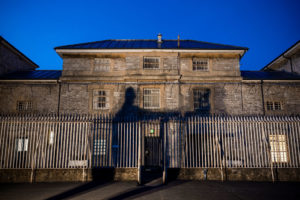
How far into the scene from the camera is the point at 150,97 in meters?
14.6

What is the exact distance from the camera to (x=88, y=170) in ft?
27.5

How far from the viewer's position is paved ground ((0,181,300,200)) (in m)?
6.43

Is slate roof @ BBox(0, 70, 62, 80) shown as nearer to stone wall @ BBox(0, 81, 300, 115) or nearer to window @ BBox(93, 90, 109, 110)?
stone wall @ BBox(0, 81, 300, 115)

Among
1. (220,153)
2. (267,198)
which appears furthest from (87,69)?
(267,198)

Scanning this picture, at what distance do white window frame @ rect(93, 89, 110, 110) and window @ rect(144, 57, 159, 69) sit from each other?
3.93 m

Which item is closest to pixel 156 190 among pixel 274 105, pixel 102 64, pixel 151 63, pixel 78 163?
pixel 78 163

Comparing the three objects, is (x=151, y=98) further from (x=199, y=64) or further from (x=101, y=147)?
(x=101, y=147)

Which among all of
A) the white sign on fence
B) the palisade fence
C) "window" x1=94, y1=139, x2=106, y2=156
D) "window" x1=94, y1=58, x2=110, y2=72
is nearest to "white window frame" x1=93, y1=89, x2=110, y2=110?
"window" x1=94, y1=58, x2=110, y2=72

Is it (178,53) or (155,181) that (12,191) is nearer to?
(155,181)

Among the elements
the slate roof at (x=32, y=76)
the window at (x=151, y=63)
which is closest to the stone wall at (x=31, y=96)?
the slate roof at (x=32, y=76)

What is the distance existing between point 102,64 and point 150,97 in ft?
16.3

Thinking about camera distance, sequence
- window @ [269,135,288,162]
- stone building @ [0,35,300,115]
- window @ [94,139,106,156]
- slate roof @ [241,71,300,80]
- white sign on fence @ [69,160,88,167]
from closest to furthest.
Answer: window @ [94,139,106,156] < white sign on fence @ [69,160,88,167] < window @ [269,135,288,162] < stone building @ [0,35,300,115] < slate roof @ [241,71,300,80]

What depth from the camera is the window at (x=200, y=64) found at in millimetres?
15516

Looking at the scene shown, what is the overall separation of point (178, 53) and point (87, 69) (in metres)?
7.71
